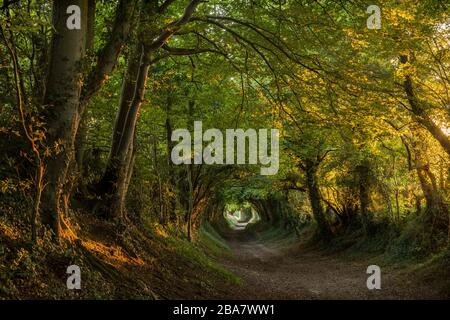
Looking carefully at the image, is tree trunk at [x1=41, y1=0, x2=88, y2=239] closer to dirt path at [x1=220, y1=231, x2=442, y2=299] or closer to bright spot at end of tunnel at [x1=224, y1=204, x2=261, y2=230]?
dirt path at [x1=220, y1=231, x2=442, y2=299]

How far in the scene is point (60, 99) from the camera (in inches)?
305

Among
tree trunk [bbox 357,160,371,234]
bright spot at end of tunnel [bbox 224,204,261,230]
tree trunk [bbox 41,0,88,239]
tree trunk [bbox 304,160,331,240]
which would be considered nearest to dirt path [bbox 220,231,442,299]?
tree trunk [bbox 357,160,371,234]

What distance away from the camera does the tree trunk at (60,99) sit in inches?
304

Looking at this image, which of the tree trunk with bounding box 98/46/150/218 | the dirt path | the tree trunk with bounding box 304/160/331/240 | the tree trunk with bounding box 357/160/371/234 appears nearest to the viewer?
the tree trunk with bounding box 98/46/150/218

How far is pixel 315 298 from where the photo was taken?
→ 1336cm

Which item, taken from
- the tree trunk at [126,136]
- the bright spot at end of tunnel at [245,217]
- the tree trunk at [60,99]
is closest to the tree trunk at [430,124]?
the tree trunk at [126,136]

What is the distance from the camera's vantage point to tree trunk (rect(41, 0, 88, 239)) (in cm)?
772

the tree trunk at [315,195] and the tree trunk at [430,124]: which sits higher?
the tree trunk at [430,124]

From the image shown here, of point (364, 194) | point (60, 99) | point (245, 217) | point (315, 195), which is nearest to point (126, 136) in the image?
point (60, 99)

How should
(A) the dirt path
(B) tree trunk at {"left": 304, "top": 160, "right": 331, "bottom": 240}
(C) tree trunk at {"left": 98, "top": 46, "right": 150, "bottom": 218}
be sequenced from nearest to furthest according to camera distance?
(C) tree trunk at {"left": 98, "top": 46, "right": 150, "bottom": 218}, (A) the dirt path, (B) tree trunk at {"left": 304, "top": 160, "right": 331, "bottom": 240}

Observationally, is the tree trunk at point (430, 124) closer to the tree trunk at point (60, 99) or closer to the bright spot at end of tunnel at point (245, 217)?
the tree trunk at point (60, 99)

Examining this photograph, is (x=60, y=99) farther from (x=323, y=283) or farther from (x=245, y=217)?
(x=245, y=217)
